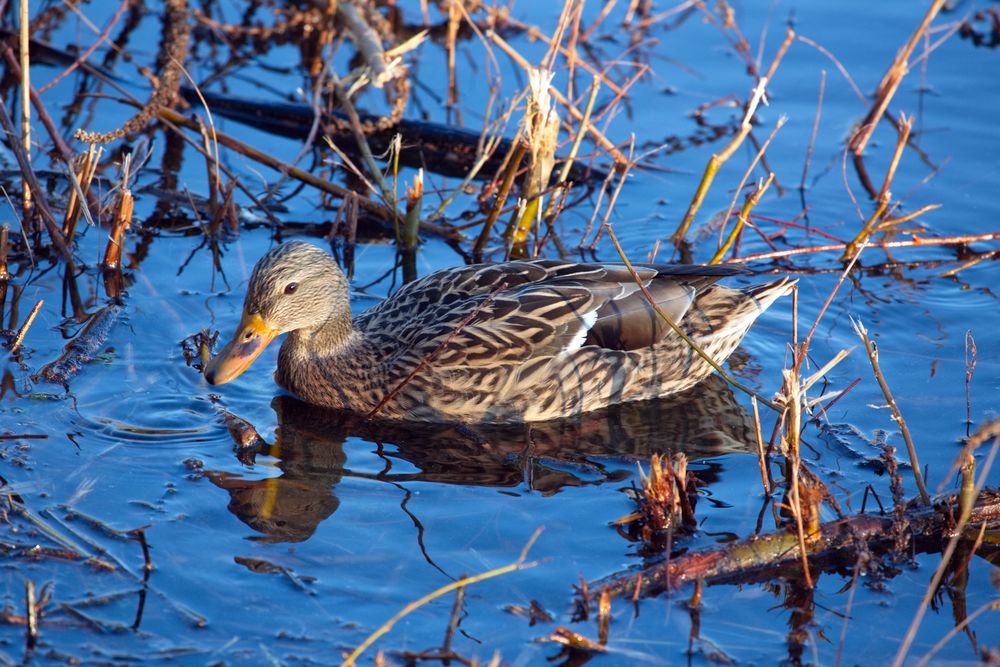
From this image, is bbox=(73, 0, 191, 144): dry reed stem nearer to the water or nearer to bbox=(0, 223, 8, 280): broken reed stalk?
the water

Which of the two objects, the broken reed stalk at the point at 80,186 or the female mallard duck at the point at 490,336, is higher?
the broken reed stalk at the point at 80,186

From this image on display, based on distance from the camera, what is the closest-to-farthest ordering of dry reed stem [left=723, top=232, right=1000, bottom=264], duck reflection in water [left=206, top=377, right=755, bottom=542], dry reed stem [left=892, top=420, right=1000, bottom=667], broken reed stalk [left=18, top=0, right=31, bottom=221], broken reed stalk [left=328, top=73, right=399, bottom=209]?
dry reed stem [left=892, top=420, right=1000, bottom=667]
duck reflection in water [left=206, top=377, right=755, bottom=542]
broken reed stalk [left=18, top=0, right=31, bottom=221]
dry reed stem [left=723, top=232, right=1000, bottom=264]
broken reed stalk [left=328, top=73, right=399, bottom=209]

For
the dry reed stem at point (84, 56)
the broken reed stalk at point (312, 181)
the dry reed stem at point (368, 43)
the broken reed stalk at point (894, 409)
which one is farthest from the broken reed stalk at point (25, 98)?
the broken reed stalk at point (894, 409)

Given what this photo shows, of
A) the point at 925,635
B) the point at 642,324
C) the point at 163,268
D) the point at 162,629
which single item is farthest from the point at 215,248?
the point at 925,635

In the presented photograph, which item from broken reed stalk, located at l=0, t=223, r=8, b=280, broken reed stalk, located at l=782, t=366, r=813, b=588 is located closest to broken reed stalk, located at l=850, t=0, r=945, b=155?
broken reed stalk, located at l=782, t=366, r=813, b=588

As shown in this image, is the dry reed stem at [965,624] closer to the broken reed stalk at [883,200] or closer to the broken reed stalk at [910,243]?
the broken reed stalk at [883,200]

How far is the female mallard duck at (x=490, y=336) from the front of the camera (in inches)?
267

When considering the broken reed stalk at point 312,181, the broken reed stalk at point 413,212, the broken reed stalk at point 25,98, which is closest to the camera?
the broken reed stalk at point 25,98

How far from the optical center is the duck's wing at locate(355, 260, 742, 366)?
22.3 feet

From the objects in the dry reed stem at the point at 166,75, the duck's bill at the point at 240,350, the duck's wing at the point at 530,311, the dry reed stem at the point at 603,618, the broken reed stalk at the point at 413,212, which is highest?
the dry reed stem at the point at 166,75

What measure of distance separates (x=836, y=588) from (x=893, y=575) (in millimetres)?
281

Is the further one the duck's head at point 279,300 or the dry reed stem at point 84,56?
the dry reed stem at point 84,56

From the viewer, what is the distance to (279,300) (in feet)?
22.0

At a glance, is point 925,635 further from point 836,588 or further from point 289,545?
point 289,545
